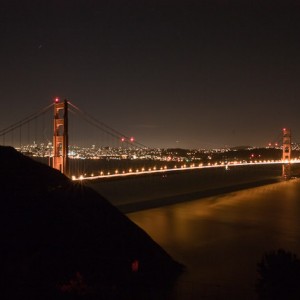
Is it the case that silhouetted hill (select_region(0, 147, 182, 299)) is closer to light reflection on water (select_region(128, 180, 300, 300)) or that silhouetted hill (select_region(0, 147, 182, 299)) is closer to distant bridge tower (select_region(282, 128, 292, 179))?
light reflection on water (select_region(128, 180, 300, 300))

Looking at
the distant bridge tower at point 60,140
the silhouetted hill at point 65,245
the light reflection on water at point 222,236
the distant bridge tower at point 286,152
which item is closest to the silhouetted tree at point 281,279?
the silhouetted hill at point 65,245

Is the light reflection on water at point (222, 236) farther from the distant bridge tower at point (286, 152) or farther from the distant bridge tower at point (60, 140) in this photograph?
the distant bridge tower at point (286, 152)

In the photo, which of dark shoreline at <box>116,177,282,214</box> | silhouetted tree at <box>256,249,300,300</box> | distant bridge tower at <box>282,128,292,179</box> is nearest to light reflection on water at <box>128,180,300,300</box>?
dark shoreline at <box>116,177,282,214</box>

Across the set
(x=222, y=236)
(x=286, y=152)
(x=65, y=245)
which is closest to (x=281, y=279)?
(x=65, y=245)

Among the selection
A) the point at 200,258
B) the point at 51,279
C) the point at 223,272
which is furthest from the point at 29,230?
the point at 200,258

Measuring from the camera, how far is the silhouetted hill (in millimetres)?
7975

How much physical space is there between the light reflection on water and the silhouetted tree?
12.5ft

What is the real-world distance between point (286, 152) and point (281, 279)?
6010cm

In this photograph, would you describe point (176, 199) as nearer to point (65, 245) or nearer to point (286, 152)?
point (65, 245)

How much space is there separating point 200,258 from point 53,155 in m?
12.1

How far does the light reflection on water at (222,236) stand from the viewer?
41.2ft

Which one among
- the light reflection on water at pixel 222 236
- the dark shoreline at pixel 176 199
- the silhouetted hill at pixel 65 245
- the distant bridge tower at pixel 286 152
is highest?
the distant bridge tower at pixel 286 152

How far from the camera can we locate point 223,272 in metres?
13.9

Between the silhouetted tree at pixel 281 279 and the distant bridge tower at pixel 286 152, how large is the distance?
5588cm
